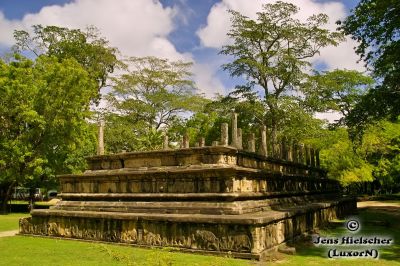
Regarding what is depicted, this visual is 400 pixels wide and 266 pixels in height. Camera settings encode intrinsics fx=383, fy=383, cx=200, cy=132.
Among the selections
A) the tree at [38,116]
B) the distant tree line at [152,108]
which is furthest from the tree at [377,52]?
the tree at [38,116]

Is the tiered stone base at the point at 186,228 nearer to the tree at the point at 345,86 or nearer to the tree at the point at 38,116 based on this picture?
the tree at the point at 38,116

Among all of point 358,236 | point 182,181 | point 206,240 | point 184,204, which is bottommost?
point 358,236

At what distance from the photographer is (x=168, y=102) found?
132 feet

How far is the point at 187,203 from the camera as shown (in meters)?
11.2

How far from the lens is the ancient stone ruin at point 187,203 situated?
970cm

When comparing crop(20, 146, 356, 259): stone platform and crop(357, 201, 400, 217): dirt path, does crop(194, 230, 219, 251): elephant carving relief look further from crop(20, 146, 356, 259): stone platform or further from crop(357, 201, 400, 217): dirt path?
crop(357, 201, 400, 217): dirt path

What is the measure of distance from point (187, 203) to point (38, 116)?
16.8m

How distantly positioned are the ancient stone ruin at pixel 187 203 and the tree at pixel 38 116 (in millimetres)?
11048

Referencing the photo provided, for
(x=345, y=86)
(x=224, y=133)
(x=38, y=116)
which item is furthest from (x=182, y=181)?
(x=345, y=86)

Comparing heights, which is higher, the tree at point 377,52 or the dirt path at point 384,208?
the tree at point 377,52

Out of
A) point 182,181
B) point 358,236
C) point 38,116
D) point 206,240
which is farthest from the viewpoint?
point 38,116

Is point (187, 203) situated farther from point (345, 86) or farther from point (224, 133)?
point (345, 86)

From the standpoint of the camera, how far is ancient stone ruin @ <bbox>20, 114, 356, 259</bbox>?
9.70 metres

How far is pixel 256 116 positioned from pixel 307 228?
1586 cm
